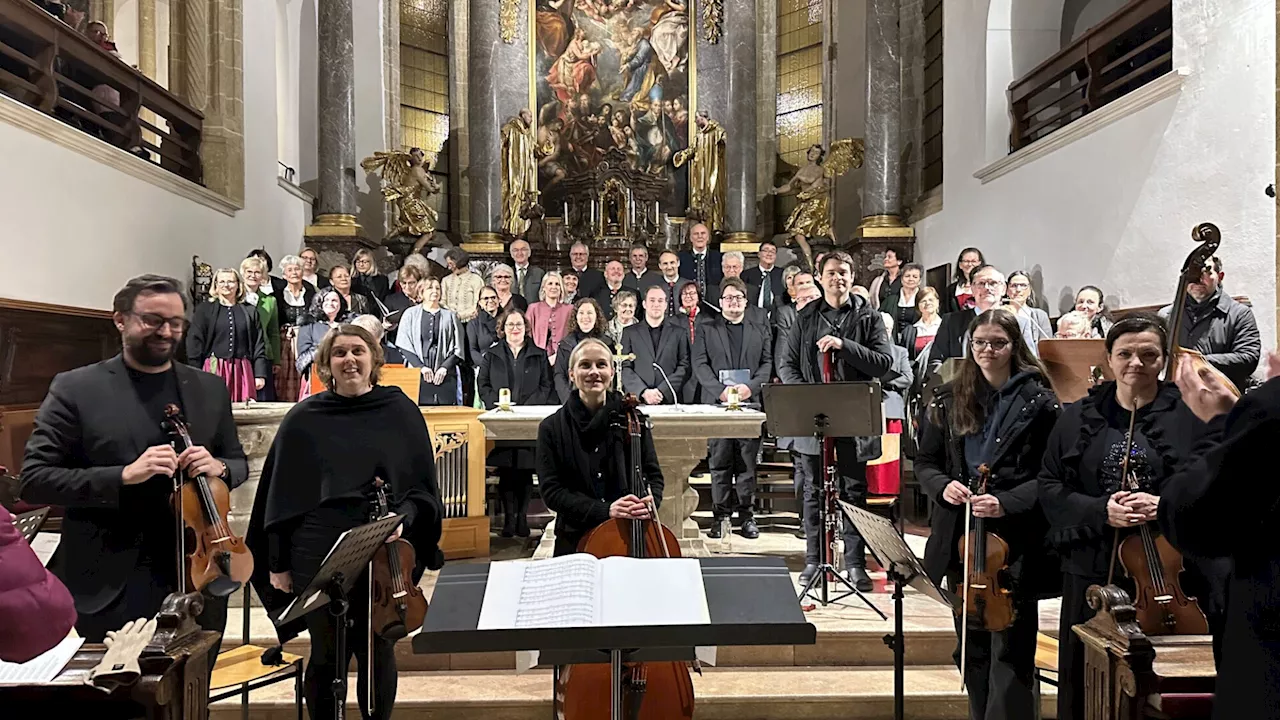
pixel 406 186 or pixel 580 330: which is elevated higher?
pixel 406 186

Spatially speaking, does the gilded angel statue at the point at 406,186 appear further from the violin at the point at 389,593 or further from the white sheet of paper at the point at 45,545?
the violin at the point at 389,593

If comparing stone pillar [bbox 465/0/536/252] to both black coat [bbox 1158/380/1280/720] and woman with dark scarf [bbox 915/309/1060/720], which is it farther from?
black coat [bbox 1158/380/1280/720]

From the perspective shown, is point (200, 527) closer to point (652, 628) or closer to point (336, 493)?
point (336, 493)

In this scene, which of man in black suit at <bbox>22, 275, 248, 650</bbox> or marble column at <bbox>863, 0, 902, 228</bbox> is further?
marble column at <bbox>863, 0, 902, 228</bbox>

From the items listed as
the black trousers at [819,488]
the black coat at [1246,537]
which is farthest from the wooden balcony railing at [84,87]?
the black coat at [1246,537]

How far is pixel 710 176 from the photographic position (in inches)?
533

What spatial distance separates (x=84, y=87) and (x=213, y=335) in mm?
2717

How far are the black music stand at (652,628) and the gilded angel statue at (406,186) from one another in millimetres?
11012

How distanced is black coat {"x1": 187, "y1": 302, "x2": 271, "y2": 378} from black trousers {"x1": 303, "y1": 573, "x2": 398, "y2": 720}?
4.97m

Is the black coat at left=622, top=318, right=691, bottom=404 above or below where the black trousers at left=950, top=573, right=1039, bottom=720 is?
above

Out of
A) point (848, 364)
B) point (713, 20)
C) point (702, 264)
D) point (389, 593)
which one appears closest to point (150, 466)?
point (389, 593)

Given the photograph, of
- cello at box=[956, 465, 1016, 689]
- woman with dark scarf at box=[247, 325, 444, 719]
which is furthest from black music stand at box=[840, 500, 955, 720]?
woman with dark scarf at box=[247, 325, 444, 719]

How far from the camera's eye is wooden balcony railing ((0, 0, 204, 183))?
666cm

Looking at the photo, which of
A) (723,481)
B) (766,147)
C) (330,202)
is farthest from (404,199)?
(723,481)
